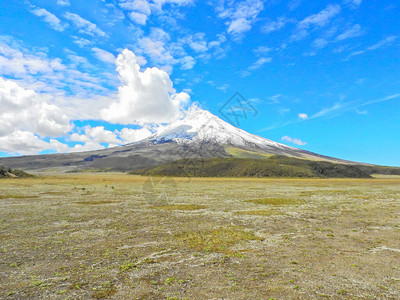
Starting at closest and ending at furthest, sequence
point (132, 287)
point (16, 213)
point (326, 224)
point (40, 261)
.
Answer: point (132, 287) → point (40, 261) → point (326, 224) → point (16, 213)

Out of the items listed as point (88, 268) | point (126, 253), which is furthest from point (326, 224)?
point (88, 268)

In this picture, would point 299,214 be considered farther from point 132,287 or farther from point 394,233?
point 132,287

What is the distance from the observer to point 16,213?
24188mm

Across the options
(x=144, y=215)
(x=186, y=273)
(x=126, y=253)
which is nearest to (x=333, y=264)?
(x=186, y=273)

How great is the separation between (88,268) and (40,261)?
9.70 ft

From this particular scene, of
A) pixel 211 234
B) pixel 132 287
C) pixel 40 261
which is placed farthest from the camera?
pixel 211 234

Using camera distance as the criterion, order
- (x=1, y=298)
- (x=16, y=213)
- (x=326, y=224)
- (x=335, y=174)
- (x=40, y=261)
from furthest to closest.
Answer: (x=335, y=174) → (x=16, y=213) → (x=326, y=224) → (x=40, y=261) → (x=1, y=298)

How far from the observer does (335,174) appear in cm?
15600

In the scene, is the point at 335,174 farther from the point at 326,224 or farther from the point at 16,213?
the point at 16,213

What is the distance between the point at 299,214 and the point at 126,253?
1938 centimetres

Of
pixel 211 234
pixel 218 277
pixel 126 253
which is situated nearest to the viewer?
pixel 218 277

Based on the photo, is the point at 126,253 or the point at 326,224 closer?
the point at 126,253

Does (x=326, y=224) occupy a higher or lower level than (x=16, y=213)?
higher

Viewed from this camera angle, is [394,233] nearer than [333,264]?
No
